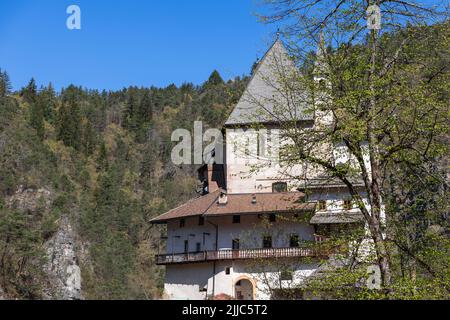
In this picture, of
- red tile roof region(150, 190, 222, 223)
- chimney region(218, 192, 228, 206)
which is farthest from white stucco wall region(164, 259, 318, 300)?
chimney region(218, 192, 228, 206)

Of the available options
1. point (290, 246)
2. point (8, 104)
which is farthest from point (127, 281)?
point (290, 246)

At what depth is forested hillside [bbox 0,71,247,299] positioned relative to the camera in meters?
65.2

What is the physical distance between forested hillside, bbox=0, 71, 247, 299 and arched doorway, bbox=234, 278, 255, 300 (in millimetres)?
13627

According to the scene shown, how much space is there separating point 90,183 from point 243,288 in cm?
7343

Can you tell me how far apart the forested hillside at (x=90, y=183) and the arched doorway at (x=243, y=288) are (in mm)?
13627

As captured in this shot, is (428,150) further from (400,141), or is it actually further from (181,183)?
(181,183)

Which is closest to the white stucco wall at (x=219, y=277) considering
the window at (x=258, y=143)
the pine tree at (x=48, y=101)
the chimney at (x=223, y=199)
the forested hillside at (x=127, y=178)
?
the chimney at (x=223, y=199)

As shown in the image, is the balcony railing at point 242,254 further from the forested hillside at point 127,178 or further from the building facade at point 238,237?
the forested hillside at point 127,178

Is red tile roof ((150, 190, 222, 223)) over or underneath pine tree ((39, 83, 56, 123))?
underneath

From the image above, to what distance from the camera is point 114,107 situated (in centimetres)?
13638

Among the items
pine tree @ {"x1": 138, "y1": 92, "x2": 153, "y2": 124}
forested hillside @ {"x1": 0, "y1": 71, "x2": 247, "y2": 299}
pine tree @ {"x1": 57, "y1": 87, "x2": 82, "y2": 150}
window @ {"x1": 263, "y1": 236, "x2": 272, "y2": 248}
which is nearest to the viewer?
window @ {"x1": 263, "y1": 236, "x2": 272, "y2": 248}

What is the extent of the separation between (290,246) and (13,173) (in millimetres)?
53757

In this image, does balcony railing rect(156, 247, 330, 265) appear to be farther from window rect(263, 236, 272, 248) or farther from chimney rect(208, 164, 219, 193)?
chimney rect(208, 164, 219, 193)

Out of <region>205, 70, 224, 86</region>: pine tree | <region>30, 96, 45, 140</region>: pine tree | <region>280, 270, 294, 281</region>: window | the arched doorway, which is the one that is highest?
<region>205, 70, 224, 86</region>: pine tree
